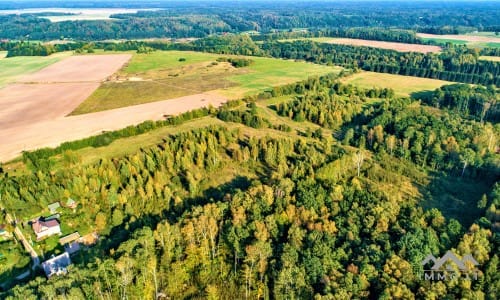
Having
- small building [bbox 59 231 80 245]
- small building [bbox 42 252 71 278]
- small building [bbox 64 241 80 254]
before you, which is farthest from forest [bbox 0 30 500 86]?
small building [bbox 42 252 71 278]

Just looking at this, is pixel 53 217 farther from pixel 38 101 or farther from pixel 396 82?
pixel 396 82

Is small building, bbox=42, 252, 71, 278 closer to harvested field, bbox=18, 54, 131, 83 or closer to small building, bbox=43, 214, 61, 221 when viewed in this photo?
small building, bbox=43, 214, 61, 221

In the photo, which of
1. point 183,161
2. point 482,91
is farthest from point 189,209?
point 482,91

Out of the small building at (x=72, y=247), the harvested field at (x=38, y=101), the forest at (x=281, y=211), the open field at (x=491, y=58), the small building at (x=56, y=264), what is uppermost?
the open field at (x=491, y=58)

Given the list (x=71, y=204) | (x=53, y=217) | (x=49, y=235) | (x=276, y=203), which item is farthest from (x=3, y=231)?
(x=276, y=203)

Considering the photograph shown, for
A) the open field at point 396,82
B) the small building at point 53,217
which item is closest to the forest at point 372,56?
the open field at point 396,82

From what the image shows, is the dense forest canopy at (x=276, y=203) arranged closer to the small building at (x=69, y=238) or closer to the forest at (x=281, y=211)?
the forest at (x=281, y=211)
